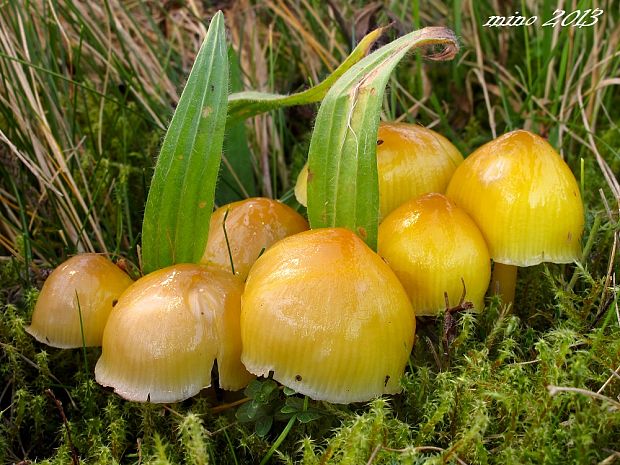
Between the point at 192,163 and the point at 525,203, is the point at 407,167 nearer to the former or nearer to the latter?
the point at 525,203

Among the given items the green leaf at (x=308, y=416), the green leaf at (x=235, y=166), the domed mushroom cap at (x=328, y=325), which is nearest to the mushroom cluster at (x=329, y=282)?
the domed mushroom cap at (x=328, y=325)

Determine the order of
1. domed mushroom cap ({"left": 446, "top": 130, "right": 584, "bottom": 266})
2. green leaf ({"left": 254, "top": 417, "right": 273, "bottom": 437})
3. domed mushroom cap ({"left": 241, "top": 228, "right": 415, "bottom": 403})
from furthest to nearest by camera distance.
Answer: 1. domed mushroom cap ({"left": 446, "top": 130, "right": 584, "bottom": 266})
2. green leaf ({"left": 254, "top": 417, "right": 273, "bottom": 437})
3. domed mushroom cap ({"left": 241, "top": 228, "right": 415, "bottom": 403})

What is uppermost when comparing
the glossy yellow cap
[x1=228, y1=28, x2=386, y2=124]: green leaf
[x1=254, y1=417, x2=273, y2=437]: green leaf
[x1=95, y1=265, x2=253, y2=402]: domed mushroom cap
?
[x1=228, y1=28, x2=386, y2=124]: green leaf

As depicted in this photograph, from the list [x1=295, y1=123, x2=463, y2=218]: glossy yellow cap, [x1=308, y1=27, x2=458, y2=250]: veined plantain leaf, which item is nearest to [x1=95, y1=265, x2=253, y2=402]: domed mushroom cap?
[x1=308, y1=27, x2=458, y2=250]: veined plantain leaf

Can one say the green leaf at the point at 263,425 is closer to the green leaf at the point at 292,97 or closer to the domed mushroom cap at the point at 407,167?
the domed mushroom cap at the point at 407,167

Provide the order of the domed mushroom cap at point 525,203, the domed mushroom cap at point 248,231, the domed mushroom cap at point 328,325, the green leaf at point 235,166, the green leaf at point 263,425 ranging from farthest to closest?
1. the green leaf at point 235,166
2. the domed mushroom cap at point 248,231
3. the domed mushroom cap at point 525,203
4. the green leaf at point 263,425
5. the domed mushroom cap at point 328,325

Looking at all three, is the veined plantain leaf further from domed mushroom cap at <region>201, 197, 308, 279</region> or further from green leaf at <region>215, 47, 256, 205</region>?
green leaf at <region>215, 47, 256, 205</region>

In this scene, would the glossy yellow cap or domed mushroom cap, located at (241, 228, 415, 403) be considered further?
the glossy yellow cap
